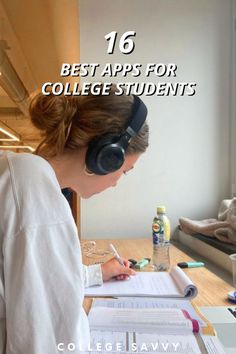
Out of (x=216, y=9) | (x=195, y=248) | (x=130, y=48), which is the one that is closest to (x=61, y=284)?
(x=195, y=248)

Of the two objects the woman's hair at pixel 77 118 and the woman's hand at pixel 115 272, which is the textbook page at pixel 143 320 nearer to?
the woman's hand at pixel 115 272

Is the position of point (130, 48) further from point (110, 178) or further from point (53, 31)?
point (53, 31)

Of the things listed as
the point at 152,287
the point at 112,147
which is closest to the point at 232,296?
→ the point at 152,287

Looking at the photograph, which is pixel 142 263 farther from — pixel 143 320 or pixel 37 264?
pixel 37 264

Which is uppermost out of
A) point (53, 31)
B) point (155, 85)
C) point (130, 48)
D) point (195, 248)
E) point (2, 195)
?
point (53, 31)

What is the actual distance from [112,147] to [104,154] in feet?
0.11

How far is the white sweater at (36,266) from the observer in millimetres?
499

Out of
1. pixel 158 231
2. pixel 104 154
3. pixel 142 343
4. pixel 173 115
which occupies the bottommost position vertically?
pixel 142 343

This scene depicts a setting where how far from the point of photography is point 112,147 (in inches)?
30.9

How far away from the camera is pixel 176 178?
78.5 inches

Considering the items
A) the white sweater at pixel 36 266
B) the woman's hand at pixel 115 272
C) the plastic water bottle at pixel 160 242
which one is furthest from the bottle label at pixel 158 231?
the white sweater at pixel 36 266

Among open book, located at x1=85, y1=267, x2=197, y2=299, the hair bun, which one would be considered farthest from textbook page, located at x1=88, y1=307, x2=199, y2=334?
the hair bun

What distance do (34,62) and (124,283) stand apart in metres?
3.70

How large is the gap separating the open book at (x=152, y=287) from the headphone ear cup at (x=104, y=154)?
1.23 feet
